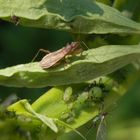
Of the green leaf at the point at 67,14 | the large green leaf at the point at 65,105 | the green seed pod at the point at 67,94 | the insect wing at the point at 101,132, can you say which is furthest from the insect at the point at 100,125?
the green leaf at the point at 67,14

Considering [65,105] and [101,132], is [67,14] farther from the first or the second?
[101,132]

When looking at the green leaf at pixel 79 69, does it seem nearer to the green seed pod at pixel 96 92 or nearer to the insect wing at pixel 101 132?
the green seed pod at pixel 96 92

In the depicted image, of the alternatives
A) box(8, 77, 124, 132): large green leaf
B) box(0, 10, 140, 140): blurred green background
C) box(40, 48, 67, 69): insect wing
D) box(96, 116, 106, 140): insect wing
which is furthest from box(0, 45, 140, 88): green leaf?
box(0, 10, 140, 140): blurred green background

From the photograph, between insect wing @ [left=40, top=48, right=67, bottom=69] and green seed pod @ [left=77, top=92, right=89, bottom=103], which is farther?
green seed pod @ [left=77, top=92, right=89, bottom=103]

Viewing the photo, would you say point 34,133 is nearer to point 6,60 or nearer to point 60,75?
point 60,75

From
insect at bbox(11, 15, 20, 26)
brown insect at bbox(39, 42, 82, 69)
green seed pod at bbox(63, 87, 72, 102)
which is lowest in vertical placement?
green seed pod at bbox(63, 87, 72, 102)

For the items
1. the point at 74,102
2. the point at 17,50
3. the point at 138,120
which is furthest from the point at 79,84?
the point at 17,50

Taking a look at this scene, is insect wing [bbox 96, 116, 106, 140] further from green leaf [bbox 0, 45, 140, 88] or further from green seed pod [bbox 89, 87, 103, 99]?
green leaf [bbox 0, 45, 140, 88]
